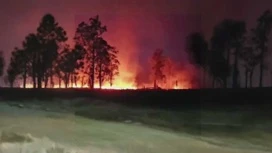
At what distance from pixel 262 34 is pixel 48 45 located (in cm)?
102

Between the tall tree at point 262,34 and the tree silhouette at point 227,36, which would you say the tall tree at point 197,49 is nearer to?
the tree silhouette at point 227,36

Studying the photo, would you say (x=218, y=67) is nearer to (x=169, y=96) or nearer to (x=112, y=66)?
(x=169, y=96)

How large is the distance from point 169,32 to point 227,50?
0.29 m

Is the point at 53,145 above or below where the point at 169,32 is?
below

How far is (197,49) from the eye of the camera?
228 cm

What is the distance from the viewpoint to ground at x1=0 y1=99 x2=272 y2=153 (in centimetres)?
210

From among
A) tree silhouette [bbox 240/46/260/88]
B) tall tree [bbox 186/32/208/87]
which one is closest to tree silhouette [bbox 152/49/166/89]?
tall tree [bbox 186/32/208/87]

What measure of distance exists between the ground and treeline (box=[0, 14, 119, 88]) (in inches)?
4.6

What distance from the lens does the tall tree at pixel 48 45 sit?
2242mm

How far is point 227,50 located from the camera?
225 centimetres

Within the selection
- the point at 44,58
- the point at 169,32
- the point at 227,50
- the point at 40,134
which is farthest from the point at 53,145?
the point at 227,50

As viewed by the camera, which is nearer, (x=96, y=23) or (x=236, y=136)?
(x=236, y=136)

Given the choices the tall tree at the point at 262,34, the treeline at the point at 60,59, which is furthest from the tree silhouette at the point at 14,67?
the tall tree at the point at 262,34

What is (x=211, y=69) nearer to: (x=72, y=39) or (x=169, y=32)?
(x=169, y=32)
